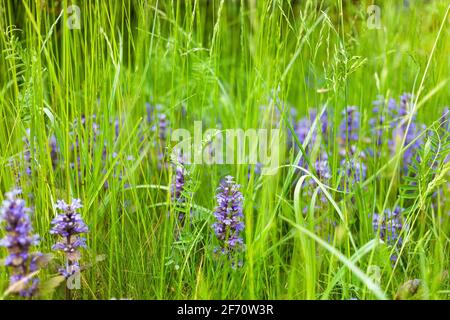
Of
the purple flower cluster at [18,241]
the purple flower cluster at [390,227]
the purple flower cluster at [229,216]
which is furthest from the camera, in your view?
the purple flower cluster at [390,227]

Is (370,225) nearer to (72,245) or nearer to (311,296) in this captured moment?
(311,296)

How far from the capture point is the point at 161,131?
8.45 ft

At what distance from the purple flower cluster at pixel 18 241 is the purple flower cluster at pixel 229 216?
0.49m

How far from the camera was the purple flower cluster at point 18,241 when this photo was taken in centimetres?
131

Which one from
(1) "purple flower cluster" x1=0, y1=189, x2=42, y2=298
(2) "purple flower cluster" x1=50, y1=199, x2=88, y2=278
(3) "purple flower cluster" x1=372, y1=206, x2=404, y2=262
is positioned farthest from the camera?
(3) "purple flower cluster" x1=372, y1=206, x2=404, y2=262

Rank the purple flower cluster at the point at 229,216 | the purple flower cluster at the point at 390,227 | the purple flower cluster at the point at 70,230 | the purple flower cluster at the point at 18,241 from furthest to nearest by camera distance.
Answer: the purple flower cluster at the point at 390,227
the purple flower cluster at the point at 229,216
the purple flower cluster at the point at 70,230
the purple flower cluster at the point at 18,241

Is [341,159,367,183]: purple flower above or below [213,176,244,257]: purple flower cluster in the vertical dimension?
above
